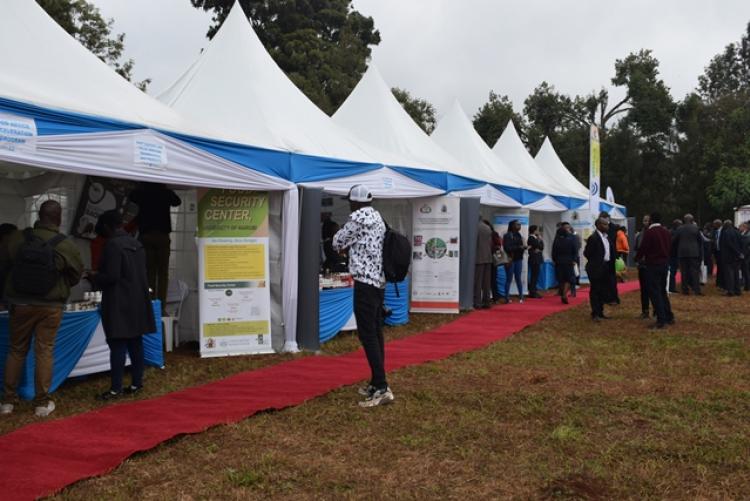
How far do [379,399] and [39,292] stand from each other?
264 centimetres

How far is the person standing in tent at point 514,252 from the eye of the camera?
1354 centimetres

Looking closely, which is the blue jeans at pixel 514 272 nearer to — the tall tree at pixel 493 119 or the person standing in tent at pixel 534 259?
the person standing in tent at pixel 534 259

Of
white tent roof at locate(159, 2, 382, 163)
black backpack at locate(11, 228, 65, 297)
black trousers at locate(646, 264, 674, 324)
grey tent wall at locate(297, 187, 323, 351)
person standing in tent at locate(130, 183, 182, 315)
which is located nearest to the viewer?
black backpack at locate(11, 228, 65, 297)

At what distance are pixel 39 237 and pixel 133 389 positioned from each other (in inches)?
58.6

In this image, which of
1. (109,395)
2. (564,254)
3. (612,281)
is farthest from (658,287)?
(109,395)

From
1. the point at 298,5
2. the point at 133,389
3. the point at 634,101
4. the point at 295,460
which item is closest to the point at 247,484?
the point at 295,460

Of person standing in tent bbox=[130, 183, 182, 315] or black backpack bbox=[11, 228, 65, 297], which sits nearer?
black backpack bbox=[11, 228, 65, 297]

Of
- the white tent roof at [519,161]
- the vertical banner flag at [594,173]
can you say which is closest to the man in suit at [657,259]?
the vertical banner flag at [594,173]

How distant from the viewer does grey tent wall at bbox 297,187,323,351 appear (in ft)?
25.9

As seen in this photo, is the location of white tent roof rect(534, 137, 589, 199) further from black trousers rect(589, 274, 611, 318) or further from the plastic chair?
the plastic chair

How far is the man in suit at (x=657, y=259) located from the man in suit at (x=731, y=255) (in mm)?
5922

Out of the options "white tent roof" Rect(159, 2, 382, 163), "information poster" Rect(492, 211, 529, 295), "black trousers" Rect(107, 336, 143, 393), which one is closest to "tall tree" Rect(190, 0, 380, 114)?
"information poster" Rect(492, 211, 529, 295)

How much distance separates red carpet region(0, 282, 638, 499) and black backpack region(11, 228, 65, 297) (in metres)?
0.96

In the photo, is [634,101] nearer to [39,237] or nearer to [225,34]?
[225,34]
